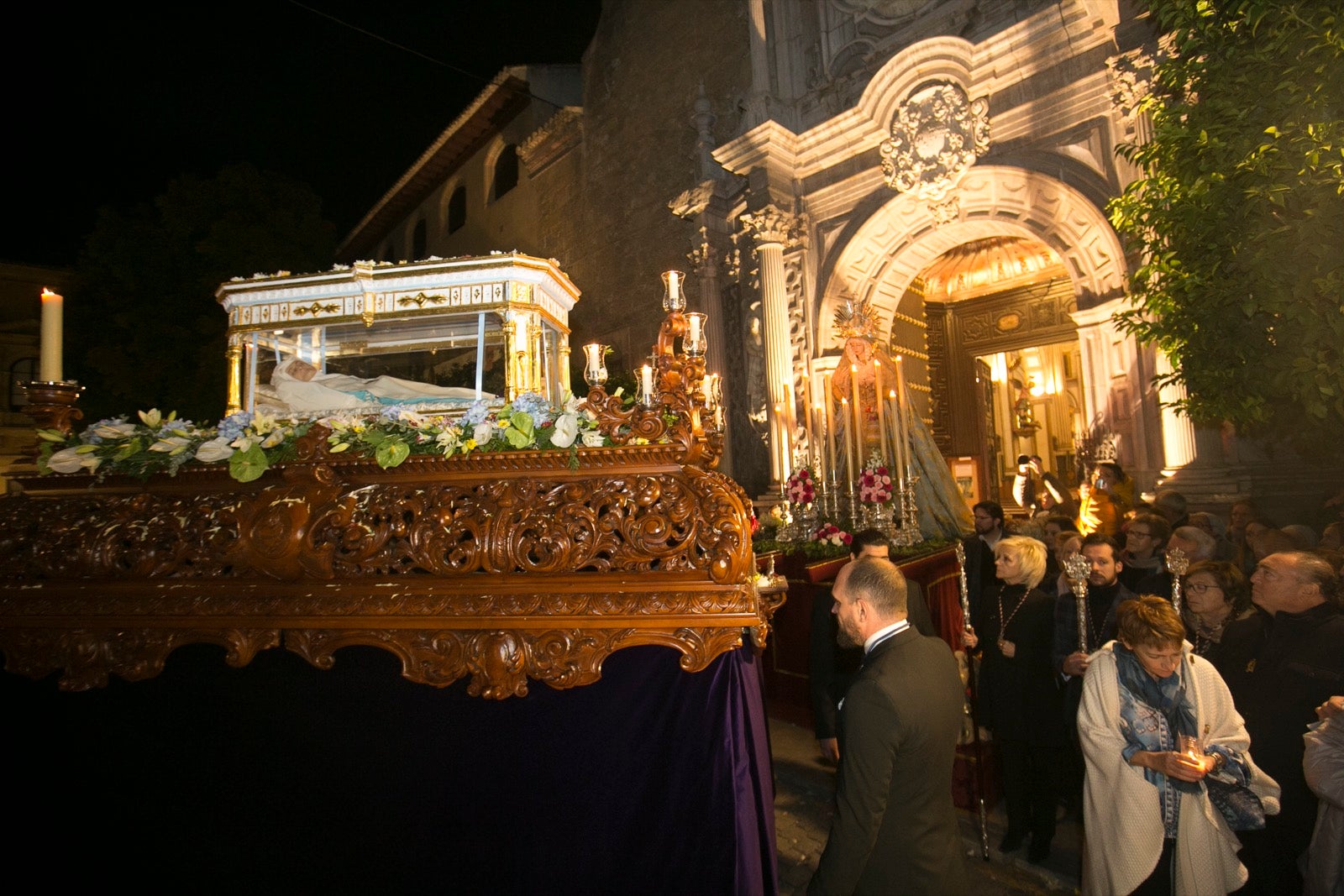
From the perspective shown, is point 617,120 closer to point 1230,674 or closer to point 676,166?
point 676,166

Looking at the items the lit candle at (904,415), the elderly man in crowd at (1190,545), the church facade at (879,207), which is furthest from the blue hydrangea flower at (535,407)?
the church facade at (879,207)

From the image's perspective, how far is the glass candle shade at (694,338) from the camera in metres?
1.92

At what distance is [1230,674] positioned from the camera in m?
2.81

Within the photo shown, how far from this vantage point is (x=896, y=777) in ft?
6.59

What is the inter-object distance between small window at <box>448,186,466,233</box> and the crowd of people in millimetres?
20298

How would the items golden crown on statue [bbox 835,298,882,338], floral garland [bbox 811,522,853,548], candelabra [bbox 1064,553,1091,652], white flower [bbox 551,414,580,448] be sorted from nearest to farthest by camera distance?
white flower [bbox 551,414,580,448]
candelabra [bbox 1064,553,1091,652]
floral garland [bbox 811,522,853,548]
golden crown on statue [bbox 835,298,882,338]

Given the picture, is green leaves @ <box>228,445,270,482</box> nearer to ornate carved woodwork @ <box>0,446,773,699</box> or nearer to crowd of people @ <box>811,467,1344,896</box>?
ornate carved woodwork @ <box>0,446,773,699</box>

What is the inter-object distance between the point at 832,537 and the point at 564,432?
17.6 feet

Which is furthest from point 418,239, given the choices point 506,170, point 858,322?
point 858,322

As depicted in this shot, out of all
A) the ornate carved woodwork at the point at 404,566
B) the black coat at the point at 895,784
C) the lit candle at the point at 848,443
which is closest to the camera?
the ornate carved woodwork at the point at 404,566

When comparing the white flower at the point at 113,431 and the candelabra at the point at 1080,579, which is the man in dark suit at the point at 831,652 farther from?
the white flower at the point at 113,431

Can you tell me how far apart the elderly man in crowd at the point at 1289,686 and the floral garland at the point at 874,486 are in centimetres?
395

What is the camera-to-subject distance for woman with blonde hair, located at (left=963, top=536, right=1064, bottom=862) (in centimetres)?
337

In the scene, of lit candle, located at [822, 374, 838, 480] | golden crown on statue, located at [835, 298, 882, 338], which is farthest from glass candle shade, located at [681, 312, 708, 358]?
golden crown on statue, located at [835, 298, 882, 338]
